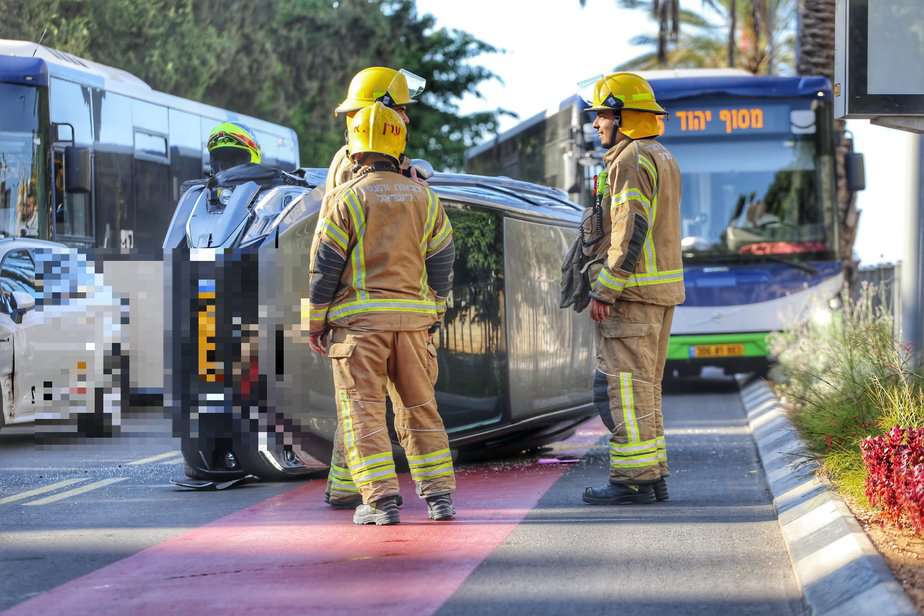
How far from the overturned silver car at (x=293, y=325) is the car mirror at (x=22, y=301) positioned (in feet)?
10.6

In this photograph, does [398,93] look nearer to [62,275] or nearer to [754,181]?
[62,275]

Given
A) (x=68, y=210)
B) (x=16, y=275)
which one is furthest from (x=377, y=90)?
(x=68, y=210)

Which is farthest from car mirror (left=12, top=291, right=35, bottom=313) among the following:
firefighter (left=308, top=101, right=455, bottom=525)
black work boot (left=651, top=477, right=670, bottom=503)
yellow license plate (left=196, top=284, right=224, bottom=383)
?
black work boot (left=651, top=477, right=670, bottom=503)

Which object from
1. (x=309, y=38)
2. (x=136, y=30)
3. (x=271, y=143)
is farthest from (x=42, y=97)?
(x=309, y=38)

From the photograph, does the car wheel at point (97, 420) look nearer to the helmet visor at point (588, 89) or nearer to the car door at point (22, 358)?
the car door at point (22, 358)

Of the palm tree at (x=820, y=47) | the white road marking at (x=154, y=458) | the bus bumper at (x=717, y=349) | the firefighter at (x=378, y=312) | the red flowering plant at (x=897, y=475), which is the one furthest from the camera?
the palm tree at (x=820, y=47)

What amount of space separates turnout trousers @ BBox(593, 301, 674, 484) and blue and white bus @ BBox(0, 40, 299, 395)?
5504 mm

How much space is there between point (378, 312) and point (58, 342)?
4.59 m

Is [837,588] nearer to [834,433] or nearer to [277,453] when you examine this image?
[834,433]

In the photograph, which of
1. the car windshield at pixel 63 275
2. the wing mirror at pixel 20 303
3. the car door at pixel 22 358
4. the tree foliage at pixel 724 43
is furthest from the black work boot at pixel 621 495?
the tree foliage at pixel 724 43

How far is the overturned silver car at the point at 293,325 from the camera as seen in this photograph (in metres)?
8.53

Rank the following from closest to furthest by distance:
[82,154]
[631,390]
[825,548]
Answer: [825,548] < [631,390] < [82,154]

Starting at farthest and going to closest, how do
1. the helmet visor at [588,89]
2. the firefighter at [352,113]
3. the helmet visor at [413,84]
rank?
1. the helmet visor at [588,89]
2. the helmet visor at [413,84]
3. the firefighter at [352,113]

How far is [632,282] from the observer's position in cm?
820
